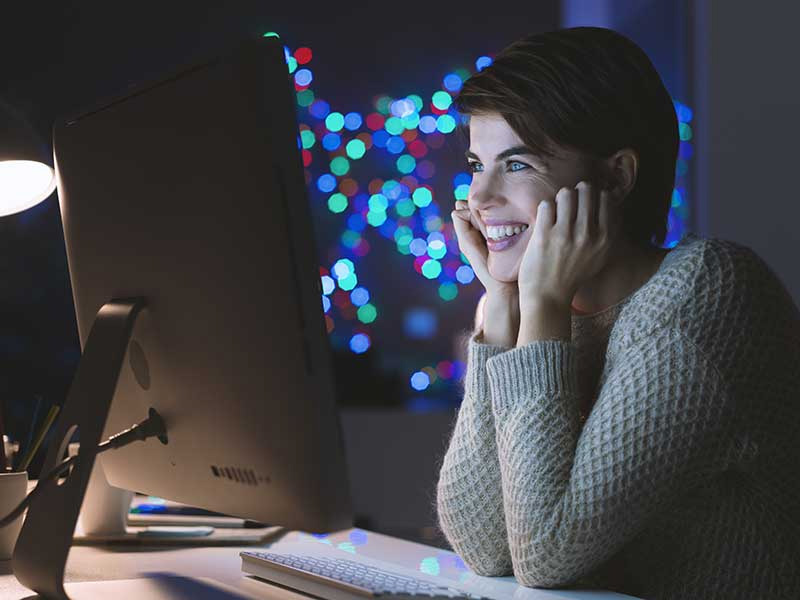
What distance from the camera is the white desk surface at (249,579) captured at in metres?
1.06

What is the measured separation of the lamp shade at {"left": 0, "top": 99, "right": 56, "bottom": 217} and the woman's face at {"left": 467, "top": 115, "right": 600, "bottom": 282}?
607 millimetres

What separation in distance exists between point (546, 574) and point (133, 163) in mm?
667

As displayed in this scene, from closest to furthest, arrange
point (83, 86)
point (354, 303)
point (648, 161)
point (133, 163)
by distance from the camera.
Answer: point (133, 163) < point (648, 161) < point (83, 86) < point (354, 303)

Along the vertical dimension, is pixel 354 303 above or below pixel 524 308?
below

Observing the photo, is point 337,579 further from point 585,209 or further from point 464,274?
point 464,274

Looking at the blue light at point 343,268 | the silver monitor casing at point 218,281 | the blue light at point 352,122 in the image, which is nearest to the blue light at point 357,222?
the blue light at point 343,268

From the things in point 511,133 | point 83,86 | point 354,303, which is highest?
point 83,86

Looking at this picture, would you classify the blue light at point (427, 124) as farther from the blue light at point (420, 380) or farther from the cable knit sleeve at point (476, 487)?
the cable knit sleeve at point (476, 487)

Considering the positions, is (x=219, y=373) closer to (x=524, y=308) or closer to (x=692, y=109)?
(x=524, y=308)

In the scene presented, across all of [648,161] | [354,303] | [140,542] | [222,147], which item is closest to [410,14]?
[354,303]

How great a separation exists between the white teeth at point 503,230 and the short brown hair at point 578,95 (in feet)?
0.41

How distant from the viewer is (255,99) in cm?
78

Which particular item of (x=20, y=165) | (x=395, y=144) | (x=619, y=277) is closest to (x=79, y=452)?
(x=20, y=165)

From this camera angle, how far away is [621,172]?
55.6 inches
